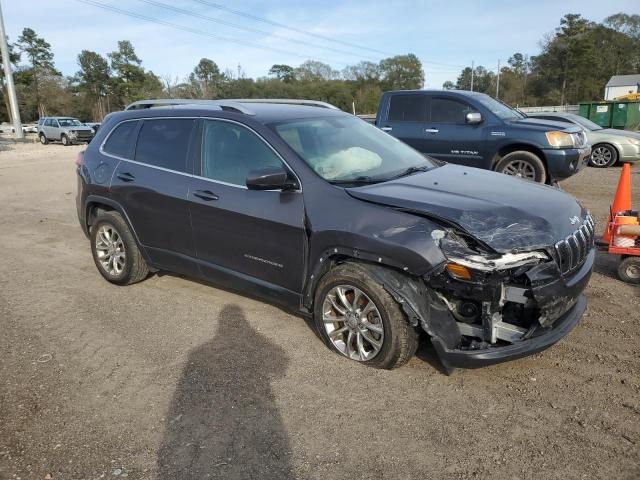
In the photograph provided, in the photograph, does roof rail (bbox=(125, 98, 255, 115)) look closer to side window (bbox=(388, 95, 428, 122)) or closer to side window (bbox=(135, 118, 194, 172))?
side window (bbox=(135, 118, 194, 172))

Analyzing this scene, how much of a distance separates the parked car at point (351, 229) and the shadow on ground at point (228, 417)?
498 millimetres

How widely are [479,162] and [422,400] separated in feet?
21.4

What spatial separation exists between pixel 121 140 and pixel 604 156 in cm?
1223

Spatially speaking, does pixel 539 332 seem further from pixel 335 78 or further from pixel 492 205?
pixel 335 78

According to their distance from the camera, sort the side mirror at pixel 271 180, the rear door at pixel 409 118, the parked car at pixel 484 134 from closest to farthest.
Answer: the side mirror at pixel 271 180, the parked car at pixel 484 134, the rear door at pixel 409 118

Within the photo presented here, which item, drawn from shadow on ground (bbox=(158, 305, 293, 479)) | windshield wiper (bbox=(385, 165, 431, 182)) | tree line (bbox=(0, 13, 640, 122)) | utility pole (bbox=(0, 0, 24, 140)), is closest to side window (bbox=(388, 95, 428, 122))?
windshield wiper (bbox=(385, 165, 431, 182))

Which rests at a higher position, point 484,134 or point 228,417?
point 484,134

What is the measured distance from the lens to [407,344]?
11.1 feet

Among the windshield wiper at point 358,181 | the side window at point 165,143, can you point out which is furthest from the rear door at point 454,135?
the side window at point 165,143

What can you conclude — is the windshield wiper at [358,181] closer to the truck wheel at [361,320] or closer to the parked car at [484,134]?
the truck wheel at [361,320]

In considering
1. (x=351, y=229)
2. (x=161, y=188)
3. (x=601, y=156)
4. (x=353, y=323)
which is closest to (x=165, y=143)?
(x=161, y=188)

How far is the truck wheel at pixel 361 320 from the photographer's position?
11.0 feet

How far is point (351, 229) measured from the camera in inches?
136

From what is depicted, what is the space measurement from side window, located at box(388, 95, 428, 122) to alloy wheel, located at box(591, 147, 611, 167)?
625 centimetres
